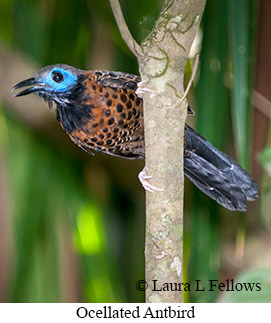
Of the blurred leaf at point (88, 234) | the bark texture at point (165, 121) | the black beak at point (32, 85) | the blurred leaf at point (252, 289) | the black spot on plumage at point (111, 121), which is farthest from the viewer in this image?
the blurred leaf at point (88, 234)

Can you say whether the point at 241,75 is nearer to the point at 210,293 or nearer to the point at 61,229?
the point at 210,293

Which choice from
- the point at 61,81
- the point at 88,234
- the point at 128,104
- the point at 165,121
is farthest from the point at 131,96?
the point at 88,234

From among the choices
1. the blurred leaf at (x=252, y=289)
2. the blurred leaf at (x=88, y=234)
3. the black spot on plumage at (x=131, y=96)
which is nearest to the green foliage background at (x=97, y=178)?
the blurred leaf at (x=88, y=234)

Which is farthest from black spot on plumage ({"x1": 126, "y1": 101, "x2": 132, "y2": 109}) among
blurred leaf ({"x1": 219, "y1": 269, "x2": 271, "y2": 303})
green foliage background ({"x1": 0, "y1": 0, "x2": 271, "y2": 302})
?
blurred leaf ({"x1": 219, "y1": 269, "x2": 271, "y2": 303})

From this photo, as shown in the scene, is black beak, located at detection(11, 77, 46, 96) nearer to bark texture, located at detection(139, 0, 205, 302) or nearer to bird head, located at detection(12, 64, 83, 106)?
bird head, located at detection(12, 64, 83, 106)

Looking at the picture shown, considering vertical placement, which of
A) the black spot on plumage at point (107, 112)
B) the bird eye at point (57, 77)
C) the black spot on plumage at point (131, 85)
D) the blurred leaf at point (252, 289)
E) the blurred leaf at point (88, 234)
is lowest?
the blurred leaf at point (252, 289)

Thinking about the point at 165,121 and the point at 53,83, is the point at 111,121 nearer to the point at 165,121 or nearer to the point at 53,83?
the point at 53,83

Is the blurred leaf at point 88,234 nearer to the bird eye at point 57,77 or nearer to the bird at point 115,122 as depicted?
the bird at point 115,122
